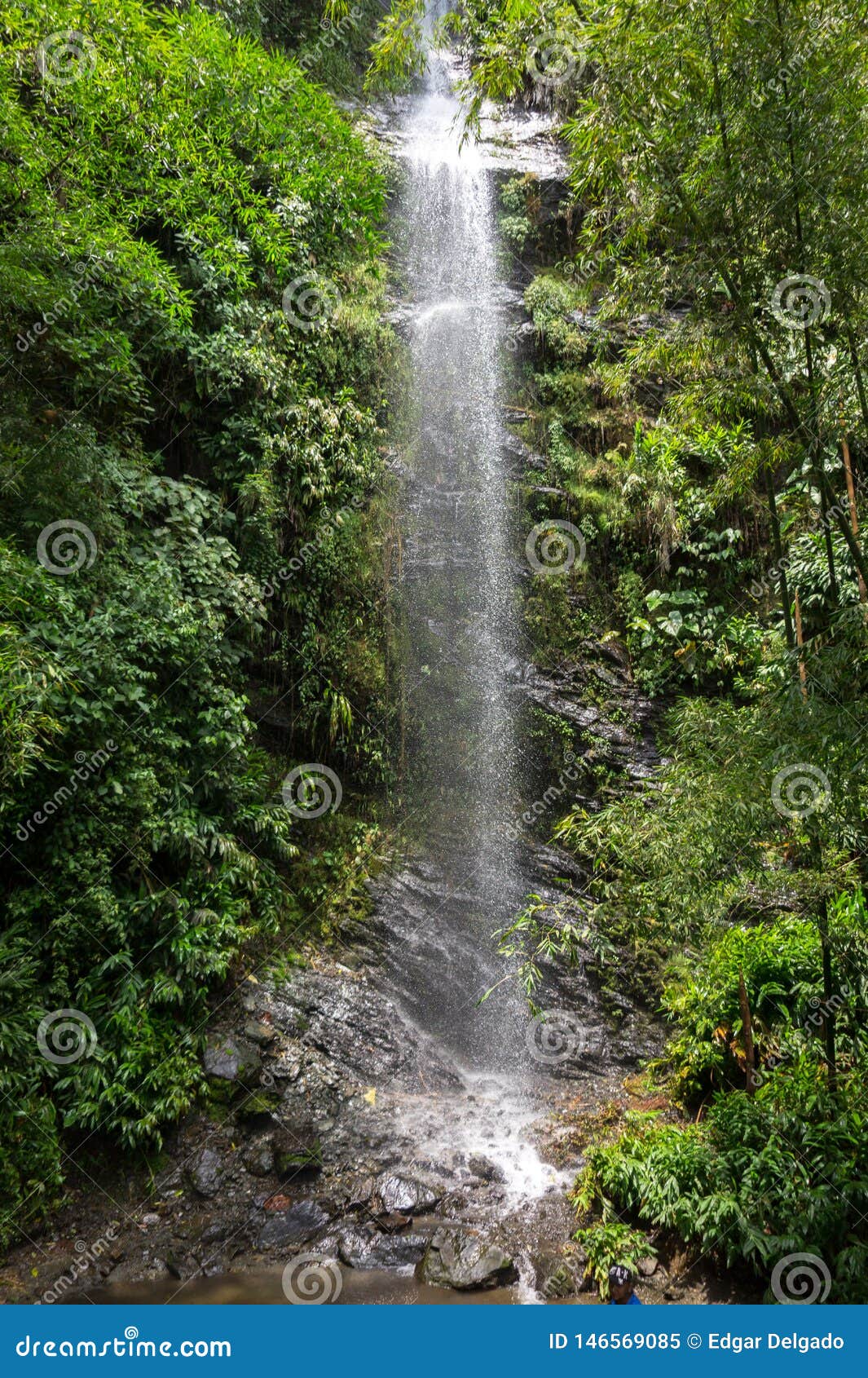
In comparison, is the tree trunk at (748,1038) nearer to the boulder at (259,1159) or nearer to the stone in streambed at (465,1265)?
the stone in streambed at (465,1265)

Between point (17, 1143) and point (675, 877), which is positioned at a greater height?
point (675, 877)

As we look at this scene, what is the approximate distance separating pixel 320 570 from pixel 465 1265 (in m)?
6.21

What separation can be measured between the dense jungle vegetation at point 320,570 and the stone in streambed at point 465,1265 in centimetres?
57

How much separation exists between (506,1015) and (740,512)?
21.2 ft

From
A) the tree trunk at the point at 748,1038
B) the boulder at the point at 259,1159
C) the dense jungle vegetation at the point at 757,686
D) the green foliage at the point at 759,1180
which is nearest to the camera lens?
the dense jungle vegetation at the point at 757,686

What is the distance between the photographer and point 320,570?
27.8 ft

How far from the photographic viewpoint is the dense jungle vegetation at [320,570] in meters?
3.95

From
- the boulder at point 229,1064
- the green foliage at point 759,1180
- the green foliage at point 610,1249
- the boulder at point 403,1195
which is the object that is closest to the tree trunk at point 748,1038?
the green foliage at point 759,1180

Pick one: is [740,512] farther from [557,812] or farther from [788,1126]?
[788,1126]

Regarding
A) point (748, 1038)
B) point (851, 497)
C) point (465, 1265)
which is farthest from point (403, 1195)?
point (851, 497)

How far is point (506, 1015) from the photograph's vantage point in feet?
24.2

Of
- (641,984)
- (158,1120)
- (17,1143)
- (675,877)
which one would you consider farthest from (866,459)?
(17,1143)

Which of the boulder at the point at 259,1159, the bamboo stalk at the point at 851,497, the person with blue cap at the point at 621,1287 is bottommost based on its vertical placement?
the boulder at the point at 259,1159

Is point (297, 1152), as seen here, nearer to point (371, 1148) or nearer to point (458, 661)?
point (371, 1148)
